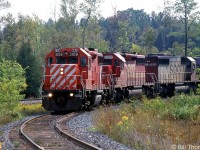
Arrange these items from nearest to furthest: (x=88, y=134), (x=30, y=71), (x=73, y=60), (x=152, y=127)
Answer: (x=152, y=127), (x=88, y=134), (x=73, y=60), (x=30, y=71)

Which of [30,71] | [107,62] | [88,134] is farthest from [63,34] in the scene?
[88,134]

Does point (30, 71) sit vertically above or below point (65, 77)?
above

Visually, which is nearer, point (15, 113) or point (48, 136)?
point (48, 136)

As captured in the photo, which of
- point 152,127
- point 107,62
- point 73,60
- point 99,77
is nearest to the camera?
point 152,127

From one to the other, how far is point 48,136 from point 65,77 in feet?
25.5

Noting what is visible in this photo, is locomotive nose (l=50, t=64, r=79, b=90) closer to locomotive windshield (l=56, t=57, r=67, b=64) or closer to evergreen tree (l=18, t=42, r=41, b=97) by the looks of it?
locomotive windshield (l=56, t=57, r=67, b=64)

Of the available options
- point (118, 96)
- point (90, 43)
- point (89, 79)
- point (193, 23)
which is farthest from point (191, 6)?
point (89, 79)

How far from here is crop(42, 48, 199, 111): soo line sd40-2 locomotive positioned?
20594mm

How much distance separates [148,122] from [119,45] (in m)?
62.7

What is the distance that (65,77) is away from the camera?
20531mm

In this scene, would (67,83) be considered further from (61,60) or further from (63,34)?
(63,34)

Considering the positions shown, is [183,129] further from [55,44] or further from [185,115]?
[55,44]

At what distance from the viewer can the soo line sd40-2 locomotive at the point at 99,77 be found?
811 inches

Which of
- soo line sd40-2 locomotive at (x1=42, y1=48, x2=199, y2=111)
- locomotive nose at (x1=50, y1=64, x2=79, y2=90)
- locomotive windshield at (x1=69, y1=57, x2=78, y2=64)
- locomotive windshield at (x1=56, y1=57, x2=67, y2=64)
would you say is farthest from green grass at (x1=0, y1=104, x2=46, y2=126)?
locomotive windshield at (x1=69, y1=57, x2=78, y2=64)
